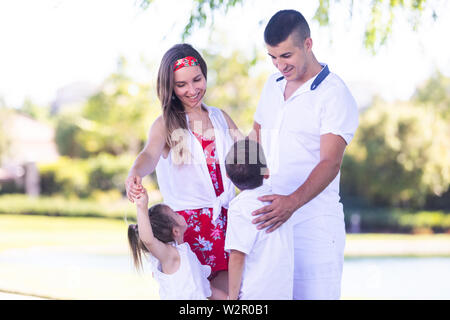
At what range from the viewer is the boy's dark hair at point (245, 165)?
2.65m

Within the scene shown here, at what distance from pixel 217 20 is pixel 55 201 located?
656 inches

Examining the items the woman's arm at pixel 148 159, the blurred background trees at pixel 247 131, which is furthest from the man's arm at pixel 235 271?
the blurred background trees at pixel 247 131

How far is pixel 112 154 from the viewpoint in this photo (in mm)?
26078

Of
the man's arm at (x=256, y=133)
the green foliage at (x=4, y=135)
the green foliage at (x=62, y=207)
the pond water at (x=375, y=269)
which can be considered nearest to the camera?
the man's arm at (x=256, y=133)

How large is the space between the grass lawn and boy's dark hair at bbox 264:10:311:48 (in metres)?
4.40

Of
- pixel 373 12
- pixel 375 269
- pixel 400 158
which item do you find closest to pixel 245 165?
pixel 373 12

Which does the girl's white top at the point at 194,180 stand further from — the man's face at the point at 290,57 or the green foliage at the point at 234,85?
the green foliage at the point at 234,85

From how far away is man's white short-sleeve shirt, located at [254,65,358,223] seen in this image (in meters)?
2.85

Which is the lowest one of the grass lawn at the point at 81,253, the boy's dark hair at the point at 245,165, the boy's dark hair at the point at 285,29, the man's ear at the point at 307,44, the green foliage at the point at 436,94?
the grass lawn at the point at 81,253

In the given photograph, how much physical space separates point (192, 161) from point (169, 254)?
49 cm

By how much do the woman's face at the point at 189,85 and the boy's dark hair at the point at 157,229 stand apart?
56 cm

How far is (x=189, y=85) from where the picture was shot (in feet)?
9.81

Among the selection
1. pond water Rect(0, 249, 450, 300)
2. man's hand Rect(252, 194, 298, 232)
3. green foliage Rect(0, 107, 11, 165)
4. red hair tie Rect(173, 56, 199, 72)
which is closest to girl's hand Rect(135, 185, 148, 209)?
man's hand Rect(252, 194, 298, 232)

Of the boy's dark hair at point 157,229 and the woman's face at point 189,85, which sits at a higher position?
the woman's face at point 189,85
